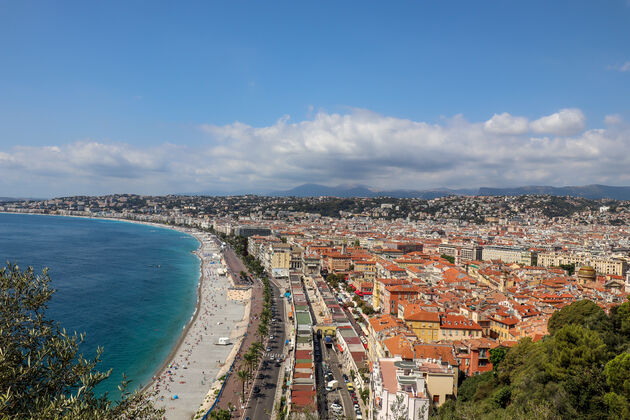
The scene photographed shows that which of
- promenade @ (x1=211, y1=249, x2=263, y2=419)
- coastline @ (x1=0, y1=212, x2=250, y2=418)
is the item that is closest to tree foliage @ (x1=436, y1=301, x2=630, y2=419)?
promenade @ (x1=211, y1=249, x2=263, y2=419)

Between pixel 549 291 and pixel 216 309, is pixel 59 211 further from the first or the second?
pixel 549 291

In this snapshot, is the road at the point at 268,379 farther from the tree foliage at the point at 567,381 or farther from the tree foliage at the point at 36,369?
the tree foliage at the point at 36,369

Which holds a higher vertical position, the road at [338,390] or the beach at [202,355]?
the road at [338,390]

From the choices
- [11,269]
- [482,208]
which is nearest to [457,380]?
[11,269]

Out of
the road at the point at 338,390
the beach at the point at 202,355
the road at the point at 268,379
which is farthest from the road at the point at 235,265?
the road at the point at 338,390

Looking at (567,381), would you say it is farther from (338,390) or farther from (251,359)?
(251,359)

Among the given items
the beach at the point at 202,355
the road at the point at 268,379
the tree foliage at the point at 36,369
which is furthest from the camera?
the beach at the point at 202,355

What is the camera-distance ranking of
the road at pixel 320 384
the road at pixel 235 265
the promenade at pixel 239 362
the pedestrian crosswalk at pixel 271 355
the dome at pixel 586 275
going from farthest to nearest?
the road at pixel 235 265
the dome at pixel 586 275
the pedestrian crosswalk at pixel 271 355
the promenade at pixel 239 362
the road at pixel 320 384

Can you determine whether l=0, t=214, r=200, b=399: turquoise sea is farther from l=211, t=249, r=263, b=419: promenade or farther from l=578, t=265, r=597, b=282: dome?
l=578, t=265, r=597, b=282: dome
